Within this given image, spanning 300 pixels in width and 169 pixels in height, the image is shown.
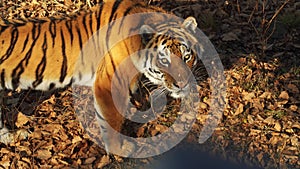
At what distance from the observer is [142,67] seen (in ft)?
11.4

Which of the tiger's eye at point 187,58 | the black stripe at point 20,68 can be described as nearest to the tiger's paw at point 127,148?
the tiger's eye at point 187,58

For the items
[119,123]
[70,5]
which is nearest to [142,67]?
[119,123]

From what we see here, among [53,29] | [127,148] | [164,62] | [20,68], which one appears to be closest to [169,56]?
[164,62]

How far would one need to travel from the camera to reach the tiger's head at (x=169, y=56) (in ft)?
11.0

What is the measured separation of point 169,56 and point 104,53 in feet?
1.69

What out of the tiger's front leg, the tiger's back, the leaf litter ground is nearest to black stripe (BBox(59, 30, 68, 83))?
the tiger's back

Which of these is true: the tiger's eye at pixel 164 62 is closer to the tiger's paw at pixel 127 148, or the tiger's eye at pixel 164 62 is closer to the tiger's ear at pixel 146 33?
the tiger's ear at pixel 146 33

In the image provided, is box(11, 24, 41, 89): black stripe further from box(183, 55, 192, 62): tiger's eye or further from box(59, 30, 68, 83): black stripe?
box(183, 55, 192, 62): tiger's eye

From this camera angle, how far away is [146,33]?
3.36 meters

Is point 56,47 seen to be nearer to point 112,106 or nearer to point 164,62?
point 112,106

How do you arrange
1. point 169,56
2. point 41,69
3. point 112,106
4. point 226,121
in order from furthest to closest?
point 226,121, point 41,69, point 112,106, point 169,56

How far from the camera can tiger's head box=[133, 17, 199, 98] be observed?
335 cm

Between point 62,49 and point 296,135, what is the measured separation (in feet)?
6.42

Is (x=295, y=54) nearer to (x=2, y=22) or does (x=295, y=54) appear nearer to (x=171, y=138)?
(x=171, y=138)
